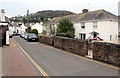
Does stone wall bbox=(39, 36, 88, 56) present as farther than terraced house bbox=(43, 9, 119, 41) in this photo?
No

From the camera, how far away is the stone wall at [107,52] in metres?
10.3

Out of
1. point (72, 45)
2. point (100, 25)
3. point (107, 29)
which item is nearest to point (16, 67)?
point (72, 45)

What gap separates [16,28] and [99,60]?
3796 inches

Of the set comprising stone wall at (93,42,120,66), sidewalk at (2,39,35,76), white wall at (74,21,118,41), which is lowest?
sidewalk at (2,39,35,76)

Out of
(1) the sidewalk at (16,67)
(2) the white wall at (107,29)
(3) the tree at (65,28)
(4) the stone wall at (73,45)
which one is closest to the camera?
(1) the sidewalk at (16,67)

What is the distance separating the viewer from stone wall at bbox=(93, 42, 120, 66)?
10326mm

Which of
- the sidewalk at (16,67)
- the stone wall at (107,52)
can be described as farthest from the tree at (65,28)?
the sidewalk at (16,67)

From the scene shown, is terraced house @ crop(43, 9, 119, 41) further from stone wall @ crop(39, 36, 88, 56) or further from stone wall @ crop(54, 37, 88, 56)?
stone wall @ crop(54, 37, 88, 56)

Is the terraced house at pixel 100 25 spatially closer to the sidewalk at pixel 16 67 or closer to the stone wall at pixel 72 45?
the stone wall at pixel 72 45

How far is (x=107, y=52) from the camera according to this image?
11.2 m

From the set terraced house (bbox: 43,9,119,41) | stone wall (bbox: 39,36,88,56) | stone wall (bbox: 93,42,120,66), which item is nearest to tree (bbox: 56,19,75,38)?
terraced house (bbox: 43,9,119,41)

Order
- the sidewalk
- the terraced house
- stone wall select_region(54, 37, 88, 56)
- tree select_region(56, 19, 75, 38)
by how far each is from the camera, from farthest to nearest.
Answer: tree select_region(56, 19, 75, 38)
the terraced house
stone wall select_region(54, 37, 88, 56)
the sidewalk

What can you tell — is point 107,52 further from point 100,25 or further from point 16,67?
point 100,25

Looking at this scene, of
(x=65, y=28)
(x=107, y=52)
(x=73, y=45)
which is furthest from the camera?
(x=65, y=28)
